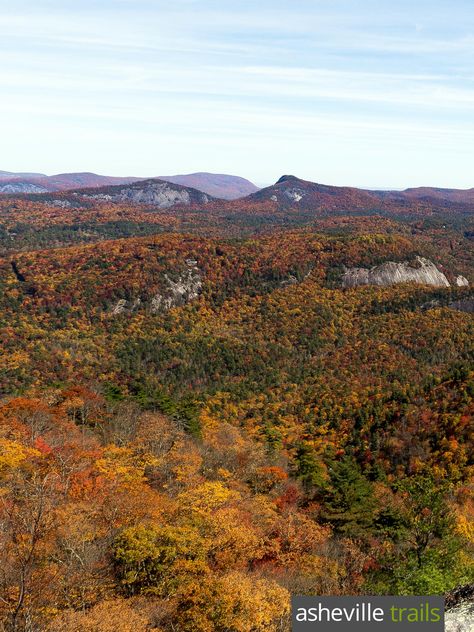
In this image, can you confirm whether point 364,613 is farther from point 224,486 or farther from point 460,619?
point 224,486

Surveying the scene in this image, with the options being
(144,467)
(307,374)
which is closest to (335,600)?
(144,467)

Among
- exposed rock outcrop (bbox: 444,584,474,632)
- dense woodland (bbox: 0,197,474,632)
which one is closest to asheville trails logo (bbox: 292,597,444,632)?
exposed rock outcrop (bbox: 444,584,474,632)

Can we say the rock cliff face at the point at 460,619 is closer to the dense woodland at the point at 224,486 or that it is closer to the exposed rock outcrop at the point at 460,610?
the exposed rock outcrop at the point at 460,610

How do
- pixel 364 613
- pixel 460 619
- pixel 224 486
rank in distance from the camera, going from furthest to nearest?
1. pixel 224 486
2. pixel 364 613
3. pixel 460 619

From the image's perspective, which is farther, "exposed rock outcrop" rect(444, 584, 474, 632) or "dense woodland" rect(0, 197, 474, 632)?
"dense woodland" rect(0, 197, 474, 632)

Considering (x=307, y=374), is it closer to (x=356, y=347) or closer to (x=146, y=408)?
(x=356, y=347)

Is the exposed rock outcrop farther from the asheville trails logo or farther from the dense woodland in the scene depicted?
the dense woodland

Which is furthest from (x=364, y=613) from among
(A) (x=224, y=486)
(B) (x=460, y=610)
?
(A) (x=224, y=486)

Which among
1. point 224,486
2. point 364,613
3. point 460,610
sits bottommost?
point 224,486

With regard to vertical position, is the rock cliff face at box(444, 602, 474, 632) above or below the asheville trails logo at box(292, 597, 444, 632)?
above
